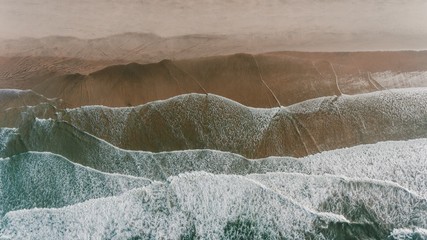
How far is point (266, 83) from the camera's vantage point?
6.35 feet

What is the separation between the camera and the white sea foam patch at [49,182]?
190 cm

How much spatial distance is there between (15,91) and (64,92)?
0.23 m

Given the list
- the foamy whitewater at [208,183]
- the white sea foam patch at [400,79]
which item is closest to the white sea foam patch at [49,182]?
the foamy whitewater at [208,183]

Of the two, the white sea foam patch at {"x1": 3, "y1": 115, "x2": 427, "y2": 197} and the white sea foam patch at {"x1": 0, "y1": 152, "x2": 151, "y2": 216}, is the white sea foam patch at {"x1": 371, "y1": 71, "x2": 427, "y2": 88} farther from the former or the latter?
the white sea foam patch at {"x1": 0, "y1": 152, "x2": 151, "y2": 216}

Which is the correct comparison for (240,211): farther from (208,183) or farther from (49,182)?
(49,182)

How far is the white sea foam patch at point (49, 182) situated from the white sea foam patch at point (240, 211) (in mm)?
49

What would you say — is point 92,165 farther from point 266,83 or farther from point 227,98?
point 266,83

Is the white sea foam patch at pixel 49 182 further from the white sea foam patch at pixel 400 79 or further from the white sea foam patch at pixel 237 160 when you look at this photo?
the white sea foam patch at pixel 400 79

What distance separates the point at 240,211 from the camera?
181 cm

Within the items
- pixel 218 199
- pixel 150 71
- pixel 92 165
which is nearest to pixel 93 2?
pixel 150 71

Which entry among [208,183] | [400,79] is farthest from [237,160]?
[400,79]

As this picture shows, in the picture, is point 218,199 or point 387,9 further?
point 387,9

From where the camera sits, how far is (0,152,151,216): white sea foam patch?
190 centimetres

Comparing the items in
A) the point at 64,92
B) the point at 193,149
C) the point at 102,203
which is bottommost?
the point at 102,203
